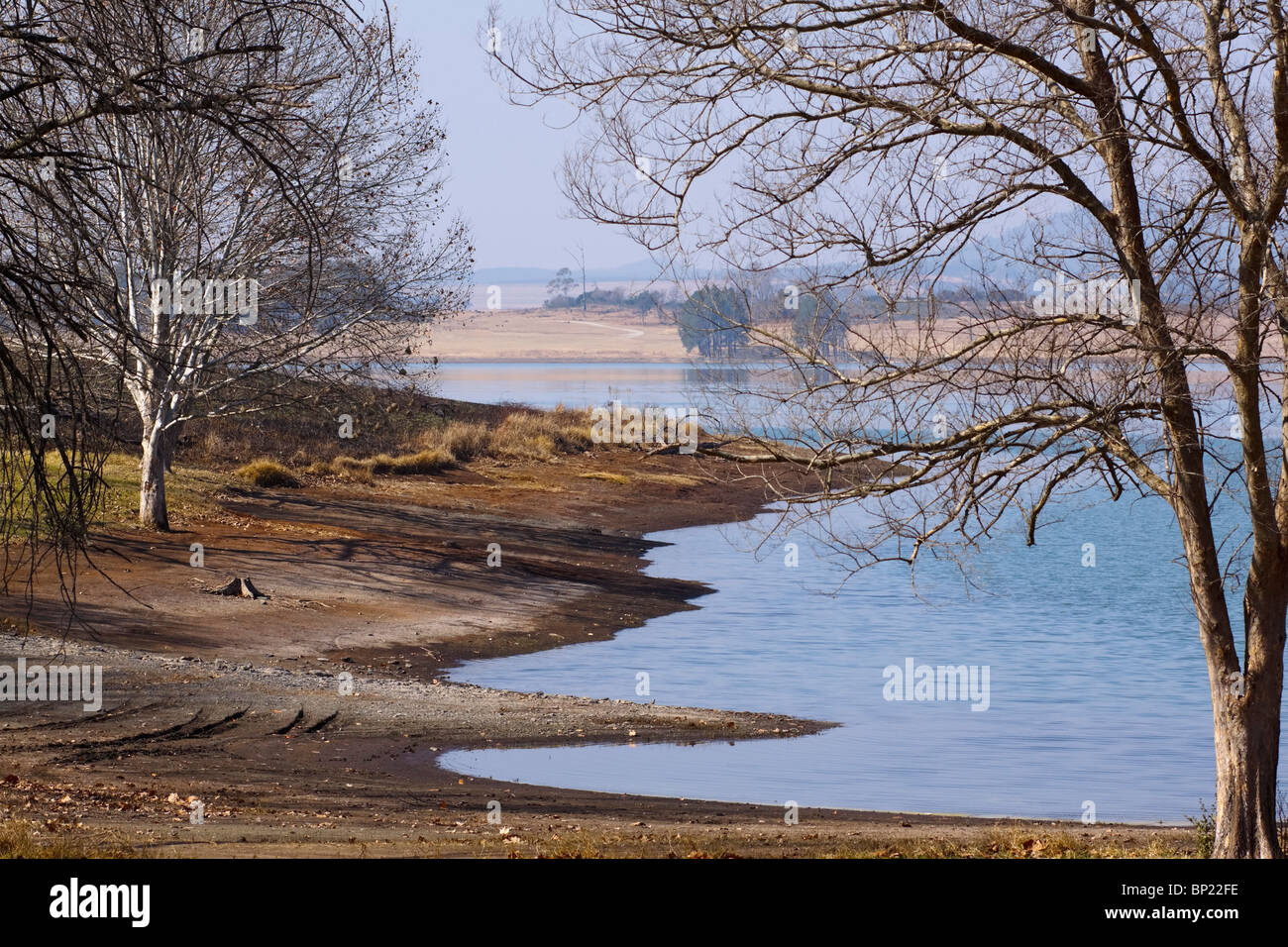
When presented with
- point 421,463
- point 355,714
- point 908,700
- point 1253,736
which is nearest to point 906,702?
point 908,700

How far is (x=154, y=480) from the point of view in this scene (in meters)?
24.4

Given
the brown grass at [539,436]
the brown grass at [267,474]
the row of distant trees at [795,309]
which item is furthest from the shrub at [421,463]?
the row of distant trees at [795,309]

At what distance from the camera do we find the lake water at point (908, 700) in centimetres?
1500

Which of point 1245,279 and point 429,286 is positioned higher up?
point 429,286

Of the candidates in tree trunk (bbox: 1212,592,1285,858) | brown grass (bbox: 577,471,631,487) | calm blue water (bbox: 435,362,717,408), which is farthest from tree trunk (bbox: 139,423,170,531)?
calm blue water (bbox: 435,362,717,408)

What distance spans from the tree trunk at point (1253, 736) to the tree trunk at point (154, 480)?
19.3m

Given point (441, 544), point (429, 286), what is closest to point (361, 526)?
A: point (441, 544)

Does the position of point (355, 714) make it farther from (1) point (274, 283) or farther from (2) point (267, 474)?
(2) point (267, 474)

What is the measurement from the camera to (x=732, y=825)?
37.1ft

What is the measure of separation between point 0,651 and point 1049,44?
13.1 metres

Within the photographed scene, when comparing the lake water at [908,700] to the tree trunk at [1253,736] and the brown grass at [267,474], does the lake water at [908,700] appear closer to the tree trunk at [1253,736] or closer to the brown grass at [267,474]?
the tree trunk at [1253,736]

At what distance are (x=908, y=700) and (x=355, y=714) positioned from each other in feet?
31.0

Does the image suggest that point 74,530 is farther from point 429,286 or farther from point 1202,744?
point 429,286
